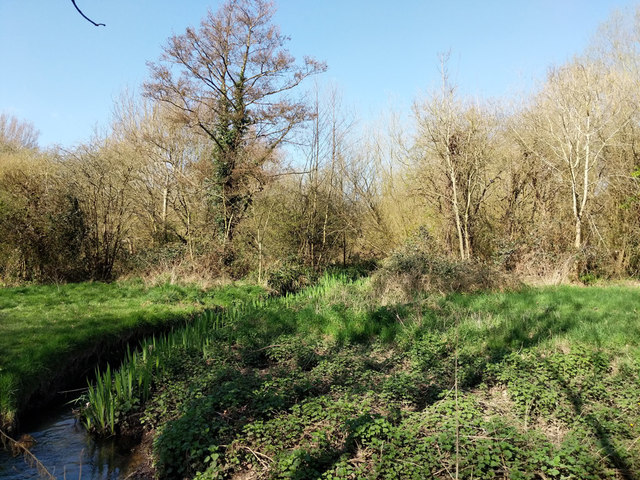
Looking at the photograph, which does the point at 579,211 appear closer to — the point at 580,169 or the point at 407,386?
the point at 580,169

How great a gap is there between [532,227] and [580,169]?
223 centimetres

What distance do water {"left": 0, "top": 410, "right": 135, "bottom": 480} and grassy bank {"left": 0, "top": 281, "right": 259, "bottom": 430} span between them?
47cm

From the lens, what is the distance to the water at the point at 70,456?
155 inches

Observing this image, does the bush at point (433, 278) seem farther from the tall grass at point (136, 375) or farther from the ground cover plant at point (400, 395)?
the tall grass at point (136, 375)

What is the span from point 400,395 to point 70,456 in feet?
11.1

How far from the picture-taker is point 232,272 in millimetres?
13500

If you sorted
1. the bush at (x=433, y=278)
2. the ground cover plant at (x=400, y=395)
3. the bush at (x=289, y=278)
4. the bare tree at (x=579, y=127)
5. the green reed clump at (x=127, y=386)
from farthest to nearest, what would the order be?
the bush at (x=289, y=278) < the bare tree at (x=579, y=127) < the bush at (x=433, y=278) < the green reed clump at (x=127, y=386) < the ground cover plant at (x=400, y=395)

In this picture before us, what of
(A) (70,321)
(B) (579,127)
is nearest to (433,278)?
(B) (579,127)

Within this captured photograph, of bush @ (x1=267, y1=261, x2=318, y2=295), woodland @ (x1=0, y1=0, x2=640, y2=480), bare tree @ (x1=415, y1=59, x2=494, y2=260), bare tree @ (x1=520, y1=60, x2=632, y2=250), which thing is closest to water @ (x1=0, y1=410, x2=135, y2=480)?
woodland @ (x1=0, y1=0, x2=640, y2=480)

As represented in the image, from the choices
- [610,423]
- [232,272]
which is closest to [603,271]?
[610,423]

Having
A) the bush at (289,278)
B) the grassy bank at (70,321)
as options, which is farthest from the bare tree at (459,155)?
the grassy bank at (70,321)

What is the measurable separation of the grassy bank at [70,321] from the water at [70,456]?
1.53 ft

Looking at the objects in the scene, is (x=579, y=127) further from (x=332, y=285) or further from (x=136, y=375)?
(x=136, y=375)

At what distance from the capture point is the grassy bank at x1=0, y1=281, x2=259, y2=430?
527 centimetres
